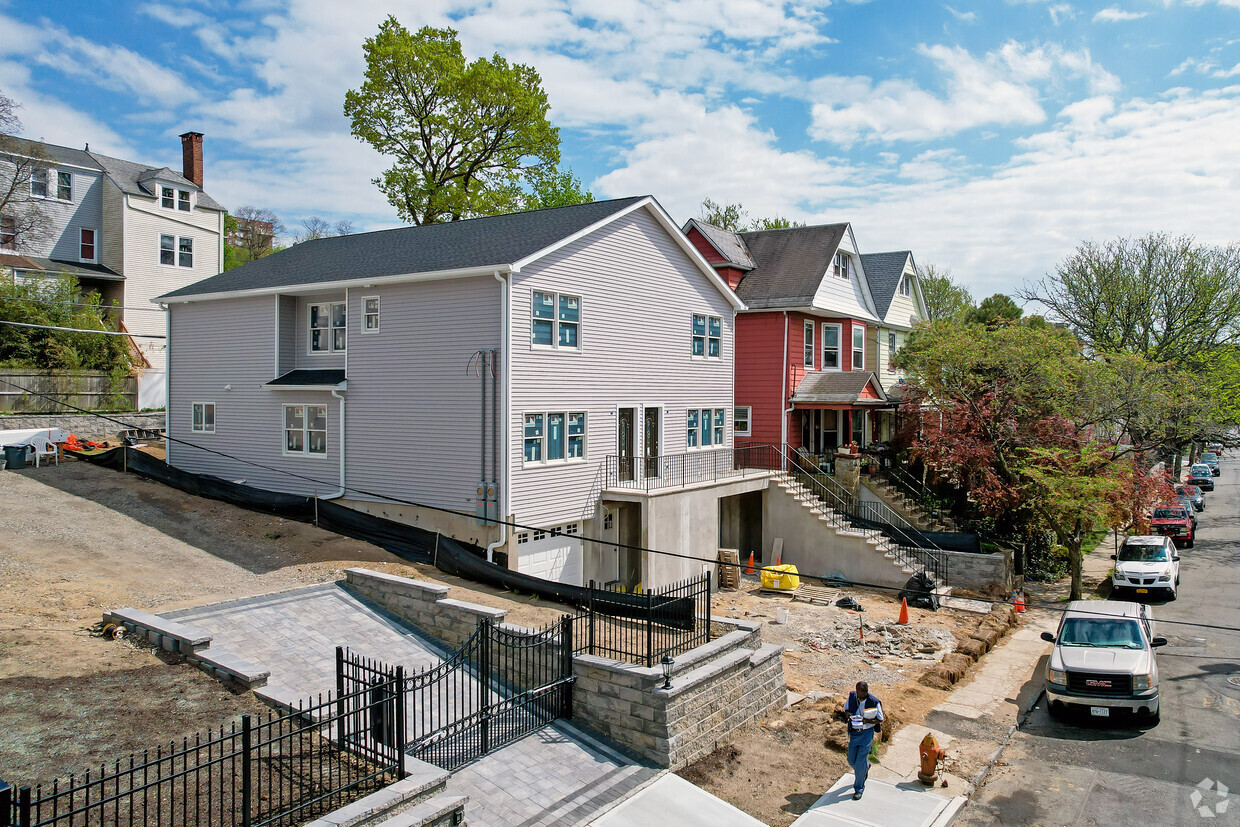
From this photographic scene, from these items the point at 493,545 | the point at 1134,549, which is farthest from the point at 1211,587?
the point at 493,545

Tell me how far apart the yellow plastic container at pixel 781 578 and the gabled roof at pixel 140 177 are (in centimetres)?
3463

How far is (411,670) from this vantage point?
13008mm

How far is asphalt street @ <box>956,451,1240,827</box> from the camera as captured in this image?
10.6 m

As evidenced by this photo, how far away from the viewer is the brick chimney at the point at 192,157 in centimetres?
4178

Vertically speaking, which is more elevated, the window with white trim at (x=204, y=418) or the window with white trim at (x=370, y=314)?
the window with white trim at (x=370, y=314)

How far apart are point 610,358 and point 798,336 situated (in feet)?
35.6

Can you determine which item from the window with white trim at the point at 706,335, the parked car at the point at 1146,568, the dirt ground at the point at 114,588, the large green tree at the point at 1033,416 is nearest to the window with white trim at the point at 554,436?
the dirt ground at the point at 114,588

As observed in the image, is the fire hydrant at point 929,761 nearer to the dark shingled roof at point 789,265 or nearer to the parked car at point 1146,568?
the parked car at point 1146,568

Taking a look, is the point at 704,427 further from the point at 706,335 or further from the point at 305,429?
the point at 305,429

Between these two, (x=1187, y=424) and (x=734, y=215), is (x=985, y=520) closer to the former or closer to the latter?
(x=1187, y=424)

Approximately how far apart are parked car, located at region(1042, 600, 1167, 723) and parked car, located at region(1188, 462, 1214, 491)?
142 feet

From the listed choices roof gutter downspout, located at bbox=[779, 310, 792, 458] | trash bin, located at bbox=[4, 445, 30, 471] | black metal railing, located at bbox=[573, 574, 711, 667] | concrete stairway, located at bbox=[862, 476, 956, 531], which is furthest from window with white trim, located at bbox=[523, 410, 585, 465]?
trash bin, located at bbox=[4, 445, 30, 471]

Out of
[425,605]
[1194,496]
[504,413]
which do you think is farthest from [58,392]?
[1194,496]

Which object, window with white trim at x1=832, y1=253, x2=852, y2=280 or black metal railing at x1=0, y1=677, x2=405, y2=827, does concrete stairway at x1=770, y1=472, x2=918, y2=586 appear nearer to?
window with white trim at x1=832, y1=253, x2=852, y2=280
